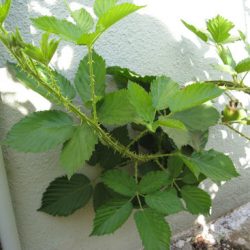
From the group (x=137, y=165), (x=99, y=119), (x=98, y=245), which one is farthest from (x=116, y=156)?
(x=98, y=245)

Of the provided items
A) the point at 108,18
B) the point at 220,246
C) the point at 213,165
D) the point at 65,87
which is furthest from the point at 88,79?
the point at 220,246

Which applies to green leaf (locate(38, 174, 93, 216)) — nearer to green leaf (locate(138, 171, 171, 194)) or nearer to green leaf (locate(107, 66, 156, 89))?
green leaf (locate(138, 171, 171, 194))

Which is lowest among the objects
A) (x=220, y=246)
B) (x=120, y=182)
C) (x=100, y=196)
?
(x=220, y=246)

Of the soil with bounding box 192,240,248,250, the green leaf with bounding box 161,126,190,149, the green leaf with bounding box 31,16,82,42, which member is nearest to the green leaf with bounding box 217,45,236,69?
the green leaf with bounding box 161,126,190,149

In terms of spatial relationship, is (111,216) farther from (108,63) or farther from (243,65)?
(243,65)

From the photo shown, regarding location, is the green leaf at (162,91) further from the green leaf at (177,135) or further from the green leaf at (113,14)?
the green leaf at (113,14)

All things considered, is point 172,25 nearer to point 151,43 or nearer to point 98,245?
point 151,43

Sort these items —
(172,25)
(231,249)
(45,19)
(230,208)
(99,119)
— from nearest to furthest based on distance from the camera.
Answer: (45,19)
(99,119)
(172,25)
(231,249)
(230,208)
